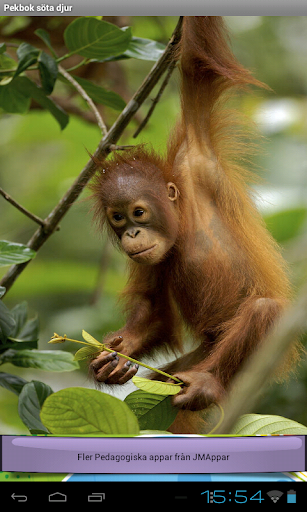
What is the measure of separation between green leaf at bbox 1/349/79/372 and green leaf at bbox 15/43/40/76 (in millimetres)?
912

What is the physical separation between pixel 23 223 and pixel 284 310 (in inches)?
43.9

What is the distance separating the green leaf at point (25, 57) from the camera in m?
1.67

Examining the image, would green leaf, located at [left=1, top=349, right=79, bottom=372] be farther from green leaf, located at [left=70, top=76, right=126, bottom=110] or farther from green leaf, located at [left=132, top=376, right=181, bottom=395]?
green leaf, located at [left=70, top=76, right=126, bottom=110]

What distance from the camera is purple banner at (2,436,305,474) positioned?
114 cm

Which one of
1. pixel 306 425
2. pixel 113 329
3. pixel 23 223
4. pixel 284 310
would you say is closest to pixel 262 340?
pixel 284 310

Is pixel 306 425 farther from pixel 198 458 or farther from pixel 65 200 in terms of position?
pixel 65 200

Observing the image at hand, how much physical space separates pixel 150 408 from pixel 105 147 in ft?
2.88

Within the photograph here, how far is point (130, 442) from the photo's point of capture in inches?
46.1

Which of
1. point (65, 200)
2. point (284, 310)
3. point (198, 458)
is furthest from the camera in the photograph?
point (65, 200)
